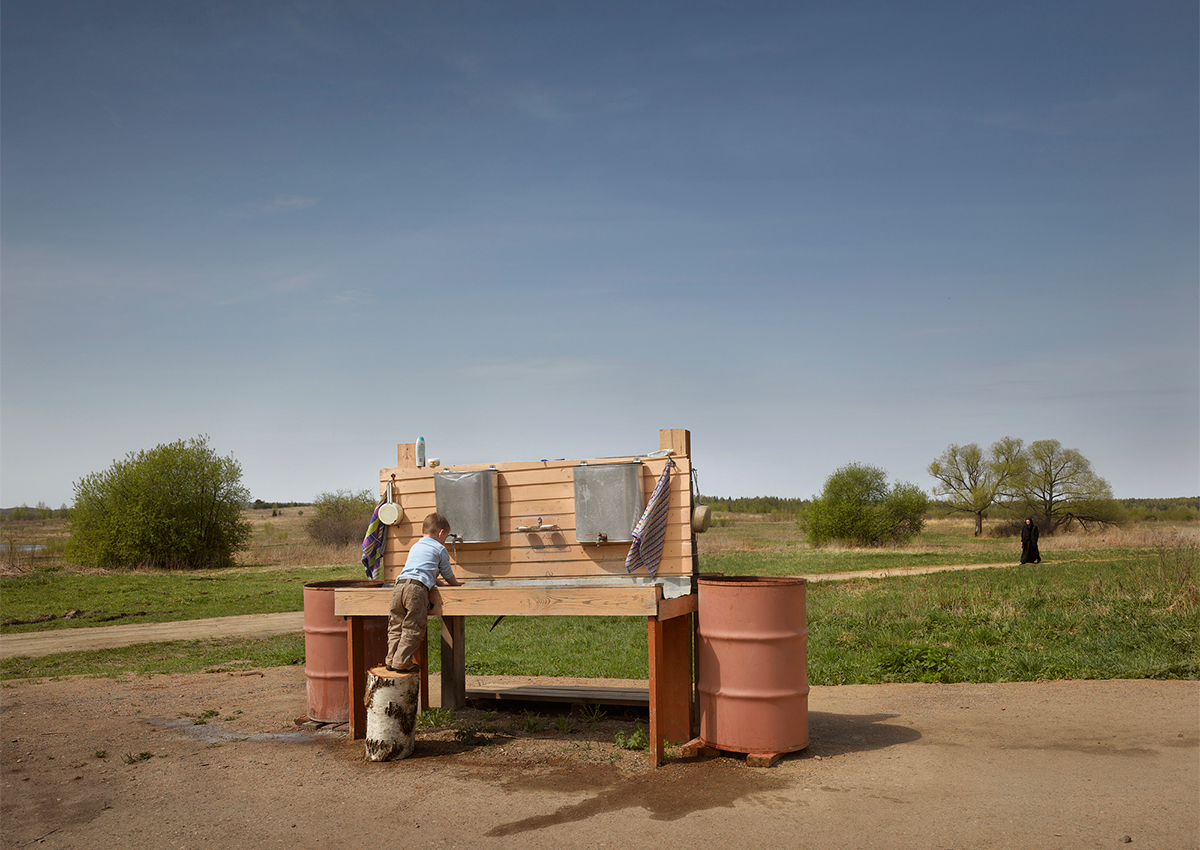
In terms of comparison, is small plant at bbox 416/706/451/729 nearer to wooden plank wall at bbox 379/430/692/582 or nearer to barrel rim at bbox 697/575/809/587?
wooden plank wall at bbox 379/430/692/582

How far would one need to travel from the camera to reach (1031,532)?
27.8 meters

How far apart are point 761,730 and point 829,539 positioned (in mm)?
46992

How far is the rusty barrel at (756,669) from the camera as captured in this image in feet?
20.5

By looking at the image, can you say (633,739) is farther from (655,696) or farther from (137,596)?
(137,596)

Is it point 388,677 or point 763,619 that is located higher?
point 763,619

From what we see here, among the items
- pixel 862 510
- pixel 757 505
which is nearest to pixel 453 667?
pixel 862 510

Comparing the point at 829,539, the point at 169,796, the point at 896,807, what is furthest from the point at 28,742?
the point at 829,539

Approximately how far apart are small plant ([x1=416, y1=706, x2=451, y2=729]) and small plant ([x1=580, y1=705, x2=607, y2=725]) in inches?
48.5

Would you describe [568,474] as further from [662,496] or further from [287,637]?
[287,637]

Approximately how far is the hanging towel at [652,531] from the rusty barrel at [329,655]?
2552mm

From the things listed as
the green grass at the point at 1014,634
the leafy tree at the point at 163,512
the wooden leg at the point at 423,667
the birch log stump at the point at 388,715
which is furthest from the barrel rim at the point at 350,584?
the leafy tree at the point at 163,512

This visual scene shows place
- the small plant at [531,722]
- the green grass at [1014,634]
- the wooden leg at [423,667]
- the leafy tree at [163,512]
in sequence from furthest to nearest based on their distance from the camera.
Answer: the leafy tree at [163,512] < the green grass at [1014,634] < the wooden leg at [423,667] < the small plant at [531,722]

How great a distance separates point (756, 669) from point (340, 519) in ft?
181

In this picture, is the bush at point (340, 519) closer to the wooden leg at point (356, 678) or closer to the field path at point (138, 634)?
the field path at point (138, 634)
